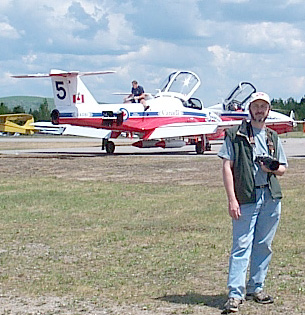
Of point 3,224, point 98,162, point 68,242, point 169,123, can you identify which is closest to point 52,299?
point 68,242

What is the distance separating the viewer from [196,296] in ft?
20.9

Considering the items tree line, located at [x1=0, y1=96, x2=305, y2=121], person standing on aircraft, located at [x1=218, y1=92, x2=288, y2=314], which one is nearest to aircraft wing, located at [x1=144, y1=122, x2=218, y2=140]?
person standing on aircraft, located at [x1=218, y1=92, x2=288, y2=314]

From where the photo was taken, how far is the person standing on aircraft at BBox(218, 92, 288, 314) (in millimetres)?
5887

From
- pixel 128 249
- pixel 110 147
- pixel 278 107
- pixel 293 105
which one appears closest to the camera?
pixel 128 249

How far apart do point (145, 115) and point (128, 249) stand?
20.8 meters

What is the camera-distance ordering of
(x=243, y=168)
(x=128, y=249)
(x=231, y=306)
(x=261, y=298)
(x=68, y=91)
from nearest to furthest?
(x=231, y=306) < (x=243, y=168) < (x=261, y=298) < (x=128, y=249) < (x=68, y=91)

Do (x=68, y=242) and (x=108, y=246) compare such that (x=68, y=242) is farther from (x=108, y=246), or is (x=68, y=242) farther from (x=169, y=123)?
(x=169, y=123)

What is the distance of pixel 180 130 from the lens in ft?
94.9

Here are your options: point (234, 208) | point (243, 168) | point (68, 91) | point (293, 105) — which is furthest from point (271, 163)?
point (293, 105)

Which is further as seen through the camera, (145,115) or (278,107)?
(278,107)

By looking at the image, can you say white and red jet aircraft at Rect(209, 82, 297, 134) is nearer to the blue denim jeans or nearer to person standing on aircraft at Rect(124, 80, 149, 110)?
person standing on aircraft at Rect(124, 80, 149, 110)

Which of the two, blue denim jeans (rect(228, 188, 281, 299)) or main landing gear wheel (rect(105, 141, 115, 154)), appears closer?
blue denim jeans (rect(228, 188, 281, 299))

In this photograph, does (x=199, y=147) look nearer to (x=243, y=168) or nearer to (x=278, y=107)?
(x=243, y=168)

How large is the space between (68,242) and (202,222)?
7.87 feet
